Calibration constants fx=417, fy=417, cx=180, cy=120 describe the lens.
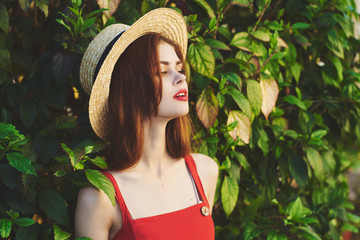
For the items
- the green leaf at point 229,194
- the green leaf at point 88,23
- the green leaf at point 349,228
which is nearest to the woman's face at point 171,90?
the green leaf at point 88,23

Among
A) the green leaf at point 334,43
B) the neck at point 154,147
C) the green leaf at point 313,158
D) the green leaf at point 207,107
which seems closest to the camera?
the neck at point 154,147

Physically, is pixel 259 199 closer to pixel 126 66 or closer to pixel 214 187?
pixel 214 187

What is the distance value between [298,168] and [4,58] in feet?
4.57

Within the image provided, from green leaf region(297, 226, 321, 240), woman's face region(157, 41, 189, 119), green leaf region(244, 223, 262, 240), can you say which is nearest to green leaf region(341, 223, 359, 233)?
green leaf region(297, 226, 321, 240)

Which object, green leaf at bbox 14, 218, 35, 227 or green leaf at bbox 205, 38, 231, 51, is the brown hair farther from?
green leaf at bbox 14, 218, 35, 227

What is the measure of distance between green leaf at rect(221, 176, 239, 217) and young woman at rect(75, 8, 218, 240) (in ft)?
0.50

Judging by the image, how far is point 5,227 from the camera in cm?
131

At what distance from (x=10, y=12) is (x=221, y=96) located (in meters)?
1.00

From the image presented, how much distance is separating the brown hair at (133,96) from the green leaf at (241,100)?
0.30 metres

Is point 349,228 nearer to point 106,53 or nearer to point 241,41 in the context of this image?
point 241,41

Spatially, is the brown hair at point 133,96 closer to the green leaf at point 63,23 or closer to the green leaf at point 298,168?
the green leaf at point 63,23

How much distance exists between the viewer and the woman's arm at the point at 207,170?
5.73 ft

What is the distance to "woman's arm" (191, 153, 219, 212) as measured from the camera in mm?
1747

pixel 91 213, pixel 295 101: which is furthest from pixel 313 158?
pixel 91 213
